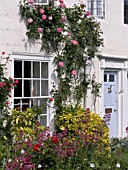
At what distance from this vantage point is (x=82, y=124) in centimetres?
870

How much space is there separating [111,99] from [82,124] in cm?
303

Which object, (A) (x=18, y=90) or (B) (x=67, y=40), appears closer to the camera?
(A) (x=18, y=90)

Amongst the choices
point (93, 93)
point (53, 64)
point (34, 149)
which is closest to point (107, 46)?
point (93, 93)

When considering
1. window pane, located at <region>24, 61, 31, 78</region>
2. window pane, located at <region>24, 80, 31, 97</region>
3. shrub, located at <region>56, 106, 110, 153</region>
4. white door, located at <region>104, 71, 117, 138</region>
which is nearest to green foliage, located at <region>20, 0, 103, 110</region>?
shrub, located at <region>56, 106, 110, 153</region>

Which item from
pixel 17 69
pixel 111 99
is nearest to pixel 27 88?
pixel 17 69

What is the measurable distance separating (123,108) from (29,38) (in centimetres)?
438

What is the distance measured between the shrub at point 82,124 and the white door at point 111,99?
2245 mm

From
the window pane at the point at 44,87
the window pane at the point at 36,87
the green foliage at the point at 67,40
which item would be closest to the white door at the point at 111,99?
the green foliage at the point at 67,40

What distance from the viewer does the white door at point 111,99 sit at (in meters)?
11.3

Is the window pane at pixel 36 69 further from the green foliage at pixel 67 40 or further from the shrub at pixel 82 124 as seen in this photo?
the shrub at pixel 82 124

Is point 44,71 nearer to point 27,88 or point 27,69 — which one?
point 27,69

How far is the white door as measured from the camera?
444 inches

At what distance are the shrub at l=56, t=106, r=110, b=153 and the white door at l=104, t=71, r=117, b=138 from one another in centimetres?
225

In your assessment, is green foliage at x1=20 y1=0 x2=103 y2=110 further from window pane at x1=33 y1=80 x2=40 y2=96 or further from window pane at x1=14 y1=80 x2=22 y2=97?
window pane at x1=14 y1=80 x2=22 y2=97
